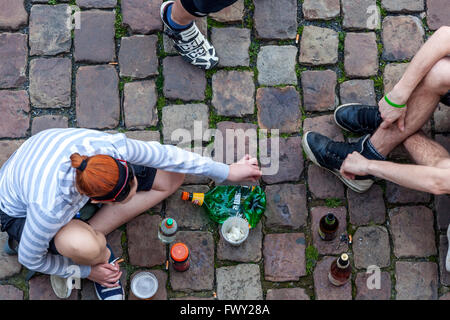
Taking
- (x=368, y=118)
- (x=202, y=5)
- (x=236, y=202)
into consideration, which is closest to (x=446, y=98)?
(x=368, y=118)

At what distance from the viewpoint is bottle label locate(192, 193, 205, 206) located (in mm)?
3770

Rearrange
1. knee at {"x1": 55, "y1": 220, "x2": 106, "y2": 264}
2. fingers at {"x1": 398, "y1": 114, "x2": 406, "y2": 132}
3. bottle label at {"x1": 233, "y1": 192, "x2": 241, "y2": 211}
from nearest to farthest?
knee at {"x1": 55, "y1": 220, "x2": 106, "y2": 264}, fingers at {"x1": 398, "y1": 114, "x2": 406, "y2": 132}, bottle label at {"x1": 233, "y1": 192, "x2": 241, "y2": 211}

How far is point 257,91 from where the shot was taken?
4.04 meters

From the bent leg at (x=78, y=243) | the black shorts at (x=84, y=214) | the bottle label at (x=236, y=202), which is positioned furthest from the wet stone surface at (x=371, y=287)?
the bent leg at (x=78, y=243)

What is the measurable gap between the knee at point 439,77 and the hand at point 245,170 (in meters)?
1.36

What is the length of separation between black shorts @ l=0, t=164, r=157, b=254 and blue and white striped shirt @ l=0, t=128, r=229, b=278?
6 centimetres

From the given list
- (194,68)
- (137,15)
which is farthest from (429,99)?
(137,15)

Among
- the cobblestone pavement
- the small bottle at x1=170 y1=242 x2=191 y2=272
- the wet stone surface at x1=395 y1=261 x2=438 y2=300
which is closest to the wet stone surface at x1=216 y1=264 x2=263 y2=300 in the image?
the cobblestone pavement

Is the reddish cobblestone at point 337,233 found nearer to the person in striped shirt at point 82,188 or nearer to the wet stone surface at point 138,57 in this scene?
the person in striped shirt at point 82,188

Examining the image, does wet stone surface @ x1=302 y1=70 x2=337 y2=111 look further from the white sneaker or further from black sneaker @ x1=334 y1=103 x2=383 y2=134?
the white sneaker

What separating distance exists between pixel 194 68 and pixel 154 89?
38 cm

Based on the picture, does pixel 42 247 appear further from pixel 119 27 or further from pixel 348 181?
pixel 348 181

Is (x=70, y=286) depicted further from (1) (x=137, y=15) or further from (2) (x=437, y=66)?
(2) (x=437, y=66)

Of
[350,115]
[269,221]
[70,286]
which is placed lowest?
[70,286]
